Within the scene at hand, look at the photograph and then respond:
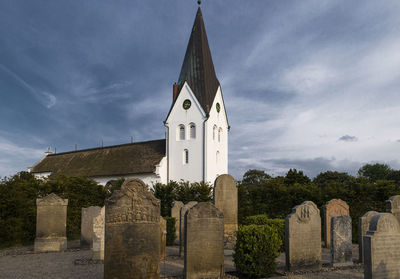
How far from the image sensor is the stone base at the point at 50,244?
1401 cm

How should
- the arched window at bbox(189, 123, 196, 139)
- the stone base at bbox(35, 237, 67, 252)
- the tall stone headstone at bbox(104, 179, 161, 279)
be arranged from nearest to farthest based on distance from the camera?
the tall stone headstone at bbox(104, 179, 161, 279)
the stone base at bbox(35, 237, 67, 252)
the arched window at bbox(189, 123, 196, 139)

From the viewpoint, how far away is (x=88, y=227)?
15328 millimetres

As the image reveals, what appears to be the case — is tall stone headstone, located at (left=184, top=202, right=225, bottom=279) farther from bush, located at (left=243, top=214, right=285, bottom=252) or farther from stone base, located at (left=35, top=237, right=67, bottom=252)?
stone base, located at (left=35, top=237, right=67, bottom=252)

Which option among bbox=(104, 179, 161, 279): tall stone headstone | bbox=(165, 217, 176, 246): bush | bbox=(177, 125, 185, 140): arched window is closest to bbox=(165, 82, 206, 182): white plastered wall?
bbox=(177, 125, 185, 140): arched window

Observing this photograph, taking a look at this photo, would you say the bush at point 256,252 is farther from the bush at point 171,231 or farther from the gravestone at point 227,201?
the bush at point 171,231

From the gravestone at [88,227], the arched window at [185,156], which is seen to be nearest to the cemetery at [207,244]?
the gravestone at [88,227]

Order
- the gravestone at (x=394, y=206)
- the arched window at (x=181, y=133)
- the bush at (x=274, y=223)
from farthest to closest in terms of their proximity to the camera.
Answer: the arched window at (x=181, y=133), the bush at (x=274, y=223), the gravestone at (x=394, y=206)

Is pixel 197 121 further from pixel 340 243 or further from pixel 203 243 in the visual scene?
pixel 203 243

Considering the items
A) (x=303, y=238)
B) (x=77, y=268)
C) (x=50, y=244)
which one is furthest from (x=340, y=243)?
(x=50, y=244)

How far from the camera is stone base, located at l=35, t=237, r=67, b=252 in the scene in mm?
14008

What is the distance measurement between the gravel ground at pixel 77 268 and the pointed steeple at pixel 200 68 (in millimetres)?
22146

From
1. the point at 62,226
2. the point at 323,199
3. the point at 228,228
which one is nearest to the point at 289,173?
the point at 323,199

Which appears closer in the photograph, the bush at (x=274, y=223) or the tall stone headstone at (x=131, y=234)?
the tall stone headstone at (x=131, y=234)

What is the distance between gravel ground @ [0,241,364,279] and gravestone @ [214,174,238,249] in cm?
152
